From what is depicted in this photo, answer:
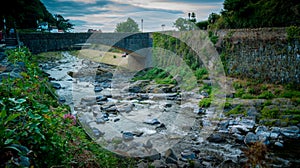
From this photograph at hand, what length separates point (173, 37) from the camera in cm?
1981

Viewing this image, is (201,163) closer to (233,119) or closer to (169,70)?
(233,119)

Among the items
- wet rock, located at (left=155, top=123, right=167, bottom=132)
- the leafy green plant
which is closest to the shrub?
the leafy green plant

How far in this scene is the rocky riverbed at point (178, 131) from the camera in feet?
20.2

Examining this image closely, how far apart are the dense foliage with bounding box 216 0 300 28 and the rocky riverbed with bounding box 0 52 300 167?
179 inches

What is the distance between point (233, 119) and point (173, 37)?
11.6 m

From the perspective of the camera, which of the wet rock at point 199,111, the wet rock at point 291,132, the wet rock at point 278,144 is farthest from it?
the wet rock at point 199,111

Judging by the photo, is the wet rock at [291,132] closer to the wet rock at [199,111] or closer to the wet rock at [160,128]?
the wet rock at [199,111]

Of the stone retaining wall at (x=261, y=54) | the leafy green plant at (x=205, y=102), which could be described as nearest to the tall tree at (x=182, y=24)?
the stone retaining wall at (x=261, y=54)

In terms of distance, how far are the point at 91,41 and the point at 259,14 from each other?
36.5 feet

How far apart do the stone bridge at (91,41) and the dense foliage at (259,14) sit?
25.2 ft

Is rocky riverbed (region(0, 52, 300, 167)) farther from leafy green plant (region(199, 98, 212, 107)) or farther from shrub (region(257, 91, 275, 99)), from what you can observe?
shrub (region(257, 91, 275, 99))

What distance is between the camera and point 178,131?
8.48 metres

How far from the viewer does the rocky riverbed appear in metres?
6.17

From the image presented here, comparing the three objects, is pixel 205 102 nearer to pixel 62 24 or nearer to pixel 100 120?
pixel 100 120
